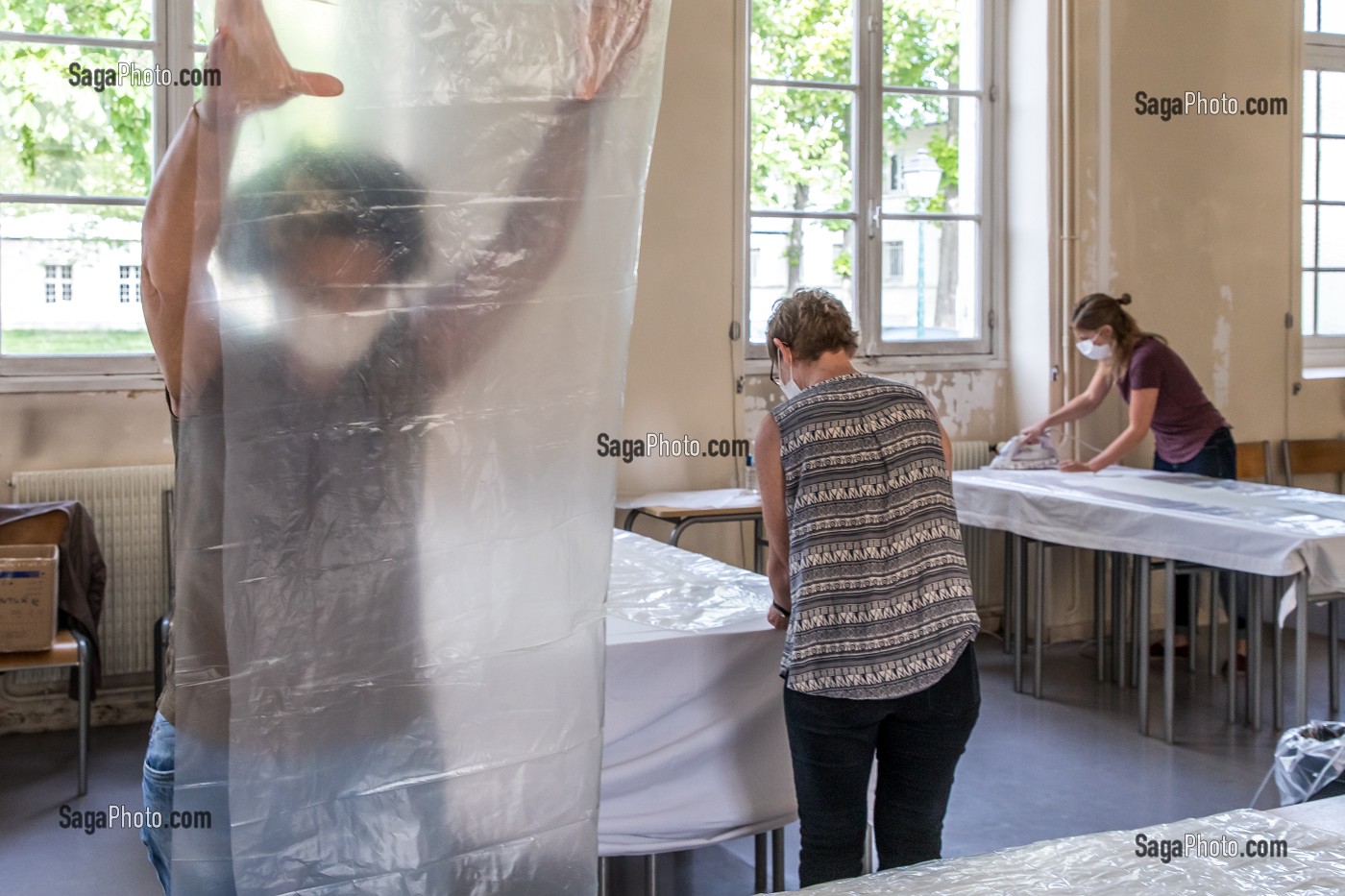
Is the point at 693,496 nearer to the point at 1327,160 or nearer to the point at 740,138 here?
the point at 740,138

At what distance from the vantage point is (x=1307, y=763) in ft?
7.79

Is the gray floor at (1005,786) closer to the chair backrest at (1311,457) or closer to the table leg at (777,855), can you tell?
the table leg at (777,855)

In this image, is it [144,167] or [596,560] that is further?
[144,167]

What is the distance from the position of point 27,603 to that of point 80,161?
4.76 ft

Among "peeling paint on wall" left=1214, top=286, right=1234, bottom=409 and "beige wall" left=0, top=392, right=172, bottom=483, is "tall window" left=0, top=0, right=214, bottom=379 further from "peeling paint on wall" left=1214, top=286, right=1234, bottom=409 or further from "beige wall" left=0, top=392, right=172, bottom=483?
"peeling paint on wall" left=1214, top=286, right=1234, bottom=409

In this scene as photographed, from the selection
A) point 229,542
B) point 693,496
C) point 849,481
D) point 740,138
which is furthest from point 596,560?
point 740,138

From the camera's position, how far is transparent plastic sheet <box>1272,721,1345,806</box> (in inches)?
90.0

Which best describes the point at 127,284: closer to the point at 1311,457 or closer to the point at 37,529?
the point at 37,529

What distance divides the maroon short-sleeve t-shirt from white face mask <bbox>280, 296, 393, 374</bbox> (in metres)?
3.93

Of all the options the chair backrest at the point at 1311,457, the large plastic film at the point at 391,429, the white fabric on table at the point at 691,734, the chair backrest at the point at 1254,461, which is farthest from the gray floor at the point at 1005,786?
the large plastic film at the point at 391,429

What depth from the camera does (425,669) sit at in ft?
3.70

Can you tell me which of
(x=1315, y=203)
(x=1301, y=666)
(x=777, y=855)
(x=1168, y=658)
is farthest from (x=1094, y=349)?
(x=777, y=855)

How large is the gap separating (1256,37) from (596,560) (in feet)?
17.1

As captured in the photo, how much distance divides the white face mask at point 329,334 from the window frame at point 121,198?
3.20 m
